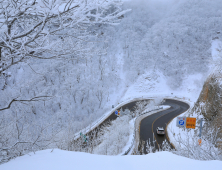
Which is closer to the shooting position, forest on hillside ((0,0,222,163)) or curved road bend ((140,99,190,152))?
curved road bend ((140,99,190,152))

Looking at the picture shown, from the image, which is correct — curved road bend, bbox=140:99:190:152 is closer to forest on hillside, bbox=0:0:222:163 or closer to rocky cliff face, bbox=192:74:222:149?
rocky cliff face, bbox=192:74:222:149

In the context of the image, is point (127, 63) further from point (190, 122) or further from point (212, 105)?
point (190, 122)

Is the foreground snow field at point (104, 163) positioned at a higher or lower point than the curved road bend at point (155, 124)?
higher

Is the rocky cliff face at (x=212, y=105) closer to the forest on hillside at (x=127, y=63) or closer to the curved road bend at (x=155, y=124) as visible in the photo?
the curved road bend at (x=155, y=124)

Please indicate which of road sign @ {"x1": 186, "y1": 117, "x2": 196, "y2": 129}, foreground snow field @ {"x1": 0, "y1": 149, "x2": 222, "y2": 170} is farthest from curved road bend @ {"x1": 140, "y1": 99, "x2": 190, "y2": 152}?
foreground snow field @ {"x1": 0, "y1": 149, "x2": 222, "y2": 170}

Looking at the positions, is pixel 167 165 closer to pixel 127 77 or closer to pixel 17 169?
pixel 17 169

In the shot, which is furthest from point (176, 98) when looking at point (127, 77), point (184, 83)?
point (127, 77)

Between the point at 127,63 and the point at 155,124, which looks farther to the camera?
the point at 127,63

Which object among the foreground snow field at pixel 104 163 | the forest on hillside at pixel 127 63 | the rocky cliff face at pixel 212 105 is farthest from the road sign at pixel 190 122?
the forest on hillside at pixel 127 63

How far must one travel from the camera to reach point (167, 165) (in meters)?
2.86

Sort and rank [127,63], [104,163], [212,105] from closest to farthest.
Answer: [104,163], [212,105], [127,63]

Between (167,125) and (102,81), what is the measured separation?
21.3 metres

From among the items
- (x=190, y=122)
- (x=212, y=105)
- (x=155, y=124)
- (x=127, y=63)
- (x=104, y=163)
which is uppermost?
(x=127, y=63)

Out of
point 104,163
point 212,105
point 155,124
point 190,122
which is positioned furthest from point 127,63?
point 104,163
